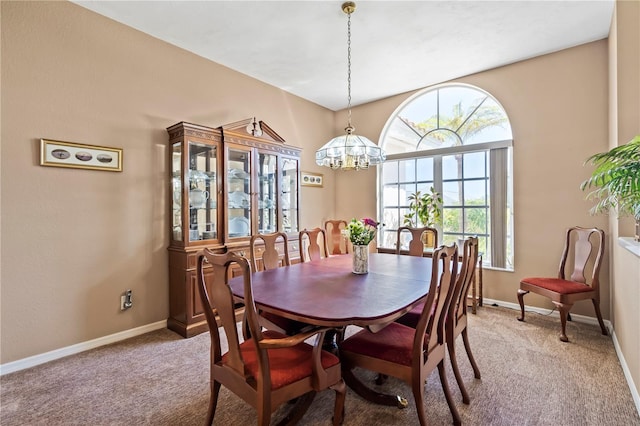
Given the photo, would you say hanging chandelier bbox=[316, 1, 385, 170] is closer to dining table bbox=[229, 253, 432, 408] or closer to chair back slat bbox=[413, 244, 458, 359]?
dining table bbox=[229, 253, 432, 408]

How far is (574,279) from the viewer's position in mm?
3289

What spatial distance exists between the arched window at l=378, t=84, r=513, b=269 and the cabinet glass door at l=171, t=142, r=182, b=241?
3.09 meters

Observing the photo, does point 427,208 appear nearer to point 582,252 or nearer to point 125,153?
point 582,252

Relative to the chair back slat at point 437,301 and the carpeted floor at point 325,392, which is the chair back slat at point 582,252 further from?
the chair back slat at point 437,301

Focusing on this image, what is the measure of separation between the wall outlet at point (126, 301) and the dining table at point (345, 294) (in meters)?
1.53

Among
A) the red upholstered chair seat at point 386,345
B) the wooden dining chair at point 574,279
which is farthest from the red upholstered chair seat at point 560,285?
the red upholstered chair seat at point 386,345

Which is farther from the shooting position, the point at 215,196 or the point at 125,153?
the point at 215,196

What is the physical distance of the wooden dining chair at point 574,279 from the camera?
2.91 m

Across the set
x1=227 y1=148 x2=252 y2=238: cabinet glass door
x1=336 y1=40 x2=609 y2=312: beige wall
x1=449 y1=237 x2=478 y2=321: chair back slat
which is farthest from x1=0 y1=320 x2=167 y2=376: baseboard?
x1=336 y1=40 x2=609 y2=312: beige wall

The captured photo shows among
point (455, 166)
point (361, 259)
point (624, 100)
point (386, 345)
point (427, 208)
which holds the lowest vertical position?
point (386, 345)

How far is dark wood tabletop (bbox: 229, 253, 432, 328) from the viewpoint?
1.52 meters

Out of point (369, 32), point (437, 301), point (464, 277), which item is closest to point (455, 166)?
point (369, 32)

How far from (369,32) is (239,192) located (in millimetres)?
2207

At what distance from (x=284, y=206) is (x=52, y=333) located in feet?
8.55
